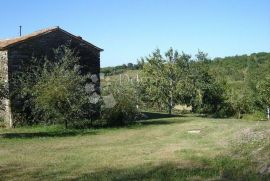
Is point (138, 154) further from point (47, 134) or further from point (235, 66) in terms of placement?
point (235, 66)

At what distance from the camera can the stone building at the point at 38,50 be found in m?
25.9

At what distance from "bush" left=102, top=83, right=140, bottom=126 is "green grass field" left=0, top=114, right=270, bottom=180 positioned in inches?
92.0

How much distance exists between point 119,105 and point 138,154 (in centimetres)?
1041

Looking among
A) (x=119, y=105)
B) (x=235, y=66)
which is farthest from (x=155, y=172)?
(x=235, y=66)

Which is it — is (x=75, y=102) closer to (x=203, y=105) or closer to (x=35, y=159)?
(x=35, y=159)

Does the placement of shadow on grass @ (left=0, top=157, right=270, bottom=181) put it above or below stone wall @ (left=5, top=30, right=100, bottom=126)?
below

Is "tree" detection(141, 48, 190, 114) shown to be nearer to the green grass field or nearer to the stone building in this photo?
the stone building

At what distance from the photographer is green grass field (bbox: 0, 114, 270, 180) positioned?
11.7 metres

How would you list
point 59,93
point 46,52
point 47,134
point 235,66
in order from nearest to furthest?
point 47,134 → point 59,93 → point 46,52 → point 235,66

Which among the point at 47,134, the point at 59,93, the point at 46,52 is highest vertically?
the point at 46,52

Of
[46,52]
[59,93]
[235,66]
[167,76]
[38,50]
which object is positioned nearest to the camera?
[59,93]

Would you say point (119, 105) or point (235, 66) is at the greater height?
point (235, 66)

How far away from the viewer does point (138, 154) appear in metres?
15.6

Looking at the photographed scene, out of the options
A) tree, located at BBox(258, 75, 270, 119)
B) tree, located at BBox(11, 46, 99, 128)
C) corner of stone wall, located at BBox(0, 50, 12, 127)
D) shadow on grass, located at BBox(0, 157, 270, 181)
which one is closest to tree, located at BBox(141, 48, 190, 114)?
tree, located at BBox(258, 75, 270, 119)
